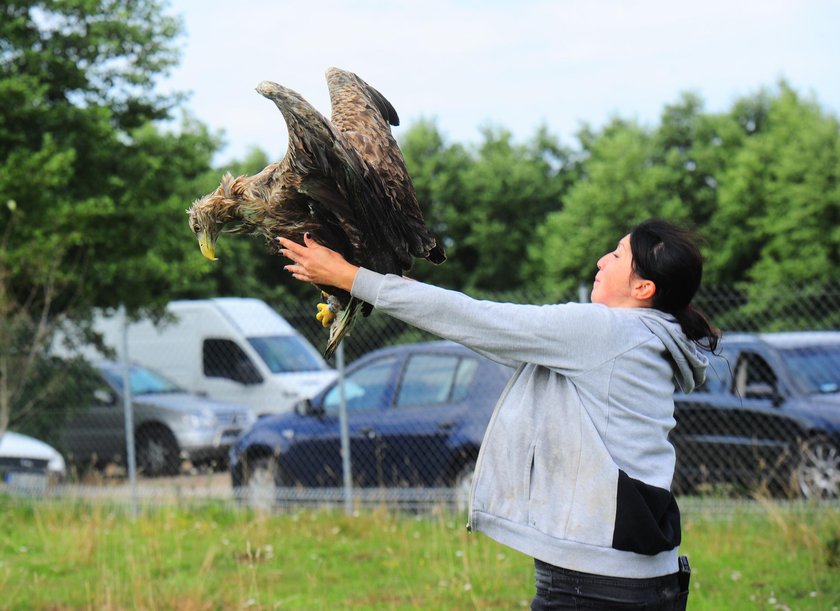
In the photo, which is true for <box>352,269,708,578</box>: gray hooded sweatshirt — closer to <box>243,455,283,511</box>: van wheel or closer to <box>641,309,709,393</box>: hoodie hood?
<box>641,309,709,393</box>: hoodie hood

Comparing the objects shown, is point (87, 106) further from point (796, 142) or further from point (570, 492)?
point (796, 142)

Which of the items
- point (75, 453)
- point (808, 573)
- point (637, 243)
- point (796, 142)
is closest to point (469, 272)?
point (796, 142)

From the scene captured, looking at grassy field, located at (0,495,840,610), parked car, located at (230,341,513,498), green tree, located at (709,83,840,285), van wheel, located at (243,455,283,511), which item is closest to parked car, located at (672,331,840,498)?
grassy field, located at (0,495,840,610)

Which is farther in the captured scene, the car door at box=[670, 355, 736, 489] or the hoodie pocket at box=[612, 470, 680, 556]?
the car door at box=[670, 355, 736, 489]

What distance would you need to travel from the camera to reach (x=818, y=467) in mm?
8430

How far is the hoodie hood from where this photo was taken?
9.29ft

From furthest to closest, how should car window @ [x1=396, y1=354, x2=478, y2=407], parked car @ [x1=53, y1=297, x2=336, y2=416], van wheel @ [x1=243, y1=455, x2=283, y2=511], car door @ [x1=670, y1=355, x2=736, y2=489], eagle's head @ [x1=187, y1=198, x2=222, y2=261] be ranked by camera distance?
parked car @ [x1=53, y1=297, x2=336, y2=416], van wheel @ [x1=243, y1=455, x2=283, y2=511], car door @ [x1=670, y1=355, x2=736, y2=489], car window @ [x1=396, y1=354, x2=478, y2=407], eagle's head @ [x1=187, y1=198, x2=222, y2=261]

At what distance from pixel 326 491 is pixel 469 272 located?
19004mm

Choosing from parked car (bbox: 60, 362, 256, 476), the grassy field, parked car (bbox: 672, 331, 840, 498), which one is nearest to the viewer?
the grassy field

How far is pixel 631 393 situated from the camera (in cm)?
278

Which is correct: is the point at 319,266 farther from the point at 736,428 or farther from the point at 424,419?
the point at 736,428

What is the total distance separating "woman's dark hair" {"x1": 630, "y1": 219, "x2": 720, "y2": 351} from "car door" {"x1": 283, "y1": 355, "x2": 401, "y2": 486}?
248 inches

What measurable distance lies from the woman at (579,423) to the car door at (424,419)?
18.9ft

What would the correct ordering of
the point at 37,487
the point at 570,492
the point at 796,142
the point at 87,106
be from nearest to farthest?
the point at 570,492, the point at 37,487, the point at 87,106, the point at 796,142
